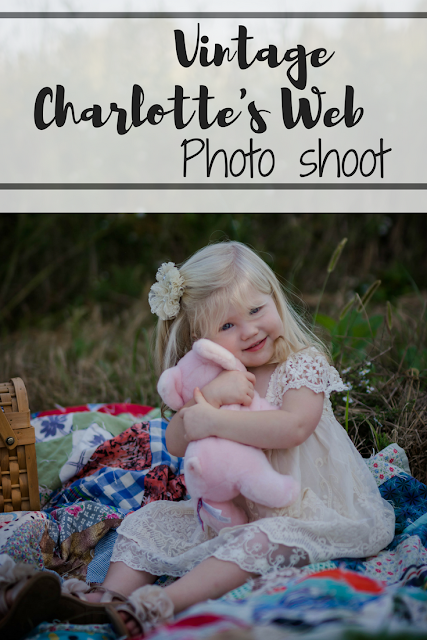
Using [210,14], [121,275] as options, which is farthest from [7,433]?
[121,275]

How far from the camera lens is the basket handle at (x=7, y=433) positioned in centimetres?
185

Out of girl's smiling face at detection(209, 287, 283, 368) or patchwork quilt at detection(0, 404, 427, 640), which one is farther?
girl's smiling face at detection(209, 287, 283, 368)

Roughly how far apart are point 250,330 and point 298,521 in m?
0.54

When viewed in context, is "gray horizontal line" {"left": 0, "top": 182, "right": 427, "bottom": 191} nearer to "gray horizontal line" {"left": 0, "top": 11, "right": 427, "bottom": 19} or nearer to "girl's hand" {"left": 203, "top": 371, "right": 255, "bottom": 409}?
"gray horizontal line" {"left": 0, "top": 11, "right": 427, "bottom": 19}

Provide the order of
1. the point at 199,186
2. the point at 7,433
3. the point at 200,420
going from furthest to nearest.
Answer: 1. the point at 199,186
2. the point at 7,433
3. the point at 200,420

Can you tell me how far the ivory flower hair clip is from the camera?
170 cm

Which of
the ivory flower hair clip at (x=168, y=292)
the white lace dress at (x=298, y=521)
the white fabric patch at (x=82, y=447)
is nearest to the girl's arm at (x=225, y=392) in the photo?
Answer: the white lace dress at (x=298, y=521)

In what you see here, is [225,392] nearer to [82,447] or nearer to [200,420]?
[200,420]

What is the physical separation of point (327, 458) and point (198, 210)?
3347mm

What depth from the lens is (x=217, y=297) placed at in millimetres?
1633

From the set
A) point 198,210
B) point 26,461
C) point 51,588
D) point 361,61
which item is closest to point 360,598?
point 51,588

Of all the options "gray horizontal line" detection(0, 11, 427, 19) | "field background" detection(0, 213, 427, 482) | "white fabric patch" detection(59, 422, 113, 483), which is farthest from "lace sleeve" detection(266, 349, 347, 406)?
"gray horizontal line" detection(0, 11, 427, 19)

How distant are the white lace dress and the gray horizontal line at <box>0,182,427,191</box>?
9.75 feet

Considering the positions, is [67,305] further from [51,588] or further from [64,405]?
[51,588]
